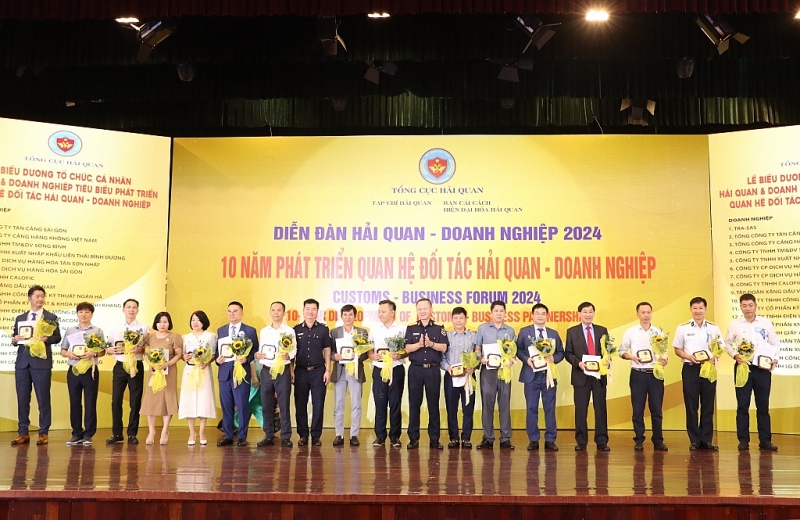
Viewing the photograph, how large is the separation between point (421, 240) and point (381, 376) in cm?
245

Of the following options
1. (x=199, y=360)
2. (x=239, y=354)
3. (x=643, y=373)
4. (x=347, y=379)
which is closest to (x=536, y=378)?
(x=643, y=373)

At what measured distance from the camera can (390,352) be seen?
7898 millimetres

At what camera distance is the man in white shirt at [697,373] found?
25.5 ft

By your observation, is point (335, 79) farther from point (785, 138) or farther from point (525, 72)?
point (785, 138)

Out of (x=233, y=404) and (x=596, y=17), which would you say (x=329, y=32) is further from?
(x=233, y=404)

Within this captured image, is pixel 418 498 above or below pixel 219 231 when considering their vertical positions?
below

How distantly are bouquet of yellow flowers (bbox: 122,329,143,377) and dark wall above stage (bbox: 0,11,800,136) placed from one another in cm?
276

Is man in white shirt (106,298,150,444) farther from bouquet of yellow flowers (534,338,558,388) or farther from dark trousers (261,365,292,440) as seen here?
bouquet of yellow flowers (534,338,558,388)

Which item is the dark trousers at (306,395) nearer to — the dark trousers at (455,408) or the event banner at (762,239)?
the dark trousers at (455,408)

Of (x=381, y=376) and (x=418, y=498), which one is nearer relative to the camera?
(x=418, y=498)

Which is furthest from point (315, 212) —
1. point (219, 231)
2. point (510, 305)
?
point (510, 305)

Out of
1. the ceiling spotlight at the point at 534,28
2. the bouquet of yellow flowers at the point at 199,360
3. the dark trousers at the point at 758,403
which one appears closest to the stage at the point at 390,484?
the dark trousers at the point at 758,403

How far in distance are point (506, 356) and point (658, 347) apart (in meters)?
1.45

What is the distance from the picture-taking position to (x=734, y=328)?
7996 millimetres
